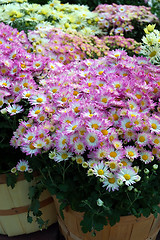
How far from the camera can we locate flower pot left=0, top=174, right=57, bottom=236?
4.84ft

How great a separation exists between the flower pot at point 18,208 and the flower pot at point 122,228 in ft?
0.79

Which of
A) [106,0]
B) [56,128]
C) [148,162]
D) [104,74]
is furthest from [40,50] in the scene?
[106,0]

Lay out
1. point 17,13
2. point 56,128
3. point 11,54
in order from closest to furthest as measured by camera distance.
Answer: point 56,128, point 11,54, point 17,13

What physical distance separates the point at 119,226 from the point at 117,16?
2180mm

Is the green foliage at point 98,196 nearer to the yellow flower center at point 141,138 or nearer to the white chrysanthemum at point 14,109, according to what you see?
the yellow flower center at point 141,138

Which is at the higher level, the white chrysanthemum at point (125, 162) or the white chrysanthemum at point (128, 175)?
the white chrysanthemum at point (125, 162)

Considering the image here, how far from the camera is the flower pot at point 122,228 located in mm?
1246

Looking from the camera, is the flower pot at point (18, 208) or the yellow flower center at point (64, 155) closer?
the yellow flower center at point (64, 155)

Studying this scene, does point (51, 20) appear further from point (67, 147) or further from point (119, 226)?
point (119, 226)

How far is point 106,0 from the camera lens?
14.0ft

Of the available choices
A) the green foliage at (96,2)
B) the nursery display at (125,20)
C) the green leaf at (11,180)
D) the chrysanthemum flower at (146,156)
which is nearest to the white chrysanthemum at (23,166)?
the green leaf at (11,180)

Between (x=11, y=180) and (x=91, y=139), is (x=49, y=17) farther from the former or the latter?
(x=91, y=139)

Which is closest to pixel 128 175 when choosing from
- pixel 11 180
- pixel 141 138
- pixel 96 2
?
pixel 141 138

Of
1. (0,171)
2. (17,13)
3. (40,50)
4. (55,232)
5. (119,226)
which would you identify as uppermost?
(17,13)
